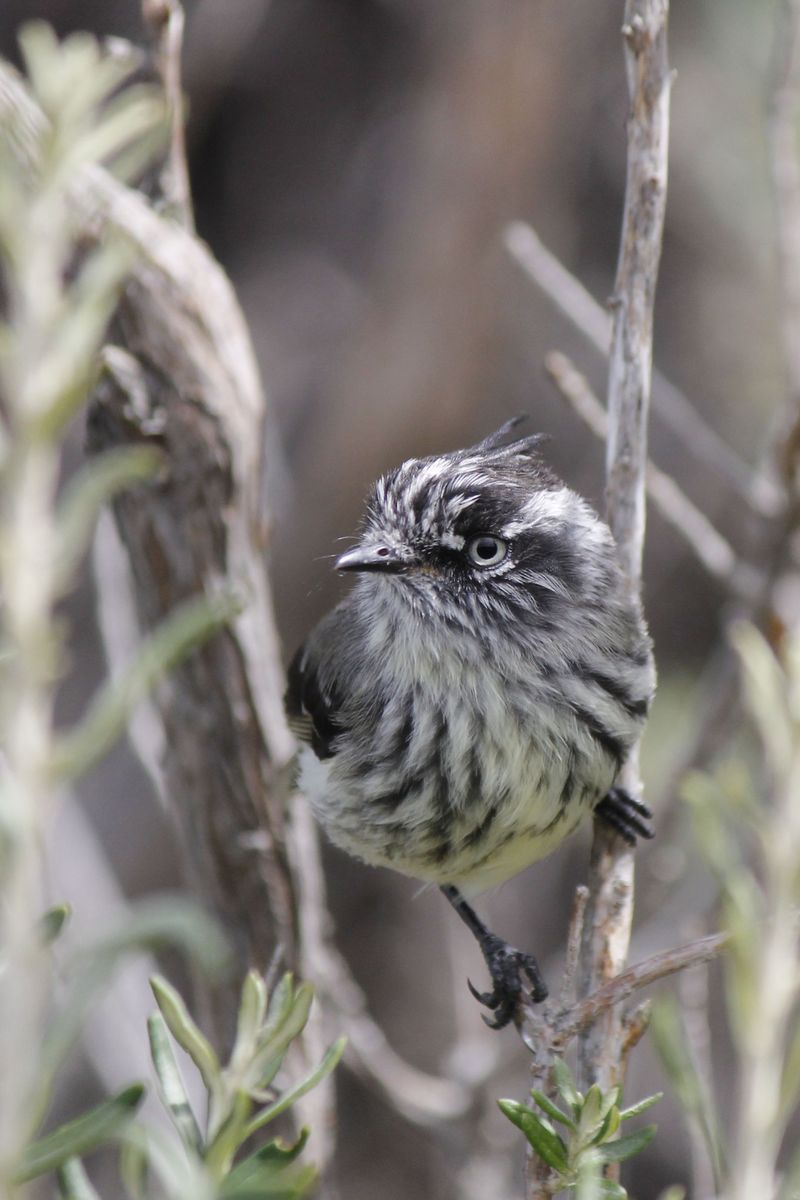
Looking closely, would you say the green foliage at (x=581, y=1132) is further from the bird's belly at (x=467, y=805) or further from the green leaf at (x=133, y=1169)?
the bird's belly at (x=467, y=805)

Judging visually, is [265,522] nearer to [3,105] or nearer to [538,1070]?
[3,105]

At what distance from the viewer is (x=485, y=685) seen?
294 cm

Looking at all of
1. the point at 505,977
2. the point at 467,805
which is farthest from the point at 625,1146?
the point at 505,977

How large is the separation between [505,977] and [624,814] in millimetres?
514

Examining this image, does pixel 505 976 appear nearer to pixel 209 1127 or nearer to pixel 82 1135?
pixel 209 1127

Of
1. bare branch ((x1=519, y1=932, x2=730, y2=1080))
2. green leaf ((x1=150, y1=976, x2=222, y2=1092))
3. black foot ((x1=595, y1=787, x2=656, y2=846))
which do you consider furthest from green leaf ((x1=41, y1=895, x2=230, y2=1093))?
black foot ((x1=595, y1=787, x2=656, y2=846))

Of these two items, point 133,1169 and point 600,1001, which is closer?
point 133,1169

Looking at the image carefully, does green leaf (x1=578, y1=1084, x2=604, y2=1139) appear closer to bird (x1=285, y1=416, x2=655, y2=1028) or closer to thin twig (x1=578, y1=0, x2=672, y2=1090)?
thin twig (x1=578, y1=0, x2=672, y2=1090)

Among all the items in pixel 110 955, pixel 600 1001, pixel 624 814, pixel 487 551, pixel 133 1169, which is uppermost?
pixel 110 955

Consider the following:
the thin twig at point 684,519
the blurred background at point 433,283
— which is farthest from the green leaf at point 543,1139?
the blurred background at point 433,283

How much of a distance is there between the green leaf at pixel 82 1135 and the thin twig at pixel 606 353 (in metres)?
2.71

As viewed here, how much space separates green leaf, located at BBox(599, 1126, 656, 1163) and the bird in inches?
58.1

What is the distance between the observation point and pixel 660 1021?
1240mm

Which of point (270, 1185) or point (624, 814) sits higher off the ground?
point (270, 1185)
